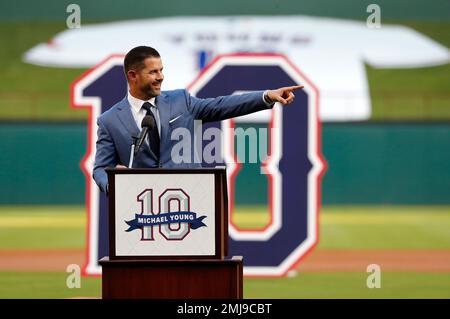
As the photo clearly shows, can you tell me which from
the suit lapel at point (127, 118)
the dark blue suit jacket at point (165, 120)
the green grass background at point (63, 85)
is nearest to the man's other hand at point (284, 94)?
the dark blue suit jacket at point (165, 120)

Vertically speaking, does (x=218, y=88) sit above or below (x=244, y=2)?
below

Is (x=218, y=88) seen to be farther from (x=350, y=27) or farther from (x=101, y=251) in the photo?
(x=350, y=27)

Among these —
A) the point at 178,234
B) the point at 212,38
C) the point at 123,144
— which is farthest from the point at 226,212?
the point at 212,38

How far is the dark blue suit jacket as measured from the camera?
16.4ft

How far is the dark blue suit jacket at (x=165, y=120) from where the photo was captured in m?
4.99

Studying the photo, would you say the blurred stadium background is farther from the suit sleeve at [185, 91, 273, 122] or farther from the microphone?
the microphone

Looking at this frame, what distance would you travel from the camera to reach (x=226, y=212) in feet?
15.1

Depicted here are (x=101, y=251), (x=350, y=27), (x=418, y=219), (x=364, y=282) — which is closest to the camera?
(x=101, y=251)

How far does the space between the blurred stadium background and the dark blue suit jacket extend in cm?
326

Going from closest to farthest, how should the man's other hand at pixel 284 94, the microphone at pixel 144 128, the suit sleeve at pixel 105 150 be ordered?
1. the microphone at pixel 144 128
2. the man's other hand at pixel 284 94
3. the suit sleeve at pixel 105 150

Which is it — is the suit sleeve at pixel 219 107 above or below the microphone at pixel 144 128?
above

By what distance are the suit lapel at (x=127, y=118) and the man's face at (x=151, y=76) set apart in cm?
18

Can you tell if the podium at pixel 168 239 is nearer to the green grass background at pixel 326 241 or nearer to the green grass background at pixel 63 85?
the green grass background at pixel 326 241

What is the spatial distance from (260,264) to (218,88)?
1355 millimetres
